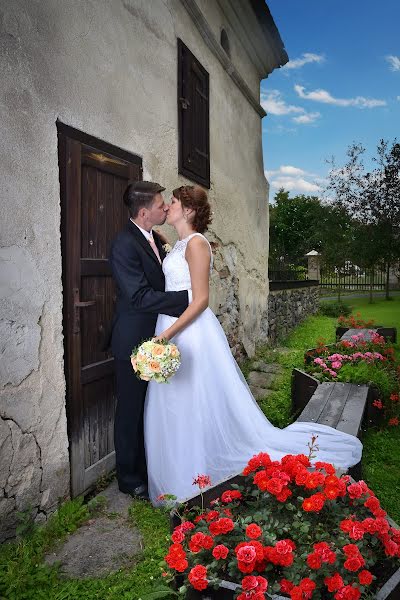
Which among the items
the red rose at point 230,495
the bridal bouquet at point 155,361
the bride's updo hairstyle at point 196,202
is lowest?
the red rose at point 230,495

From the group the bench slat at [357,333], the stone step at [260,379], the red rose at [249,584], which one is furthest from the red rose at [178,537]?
the bench slat at [357,333]

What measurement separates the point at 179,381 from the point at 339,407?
1.72 metres

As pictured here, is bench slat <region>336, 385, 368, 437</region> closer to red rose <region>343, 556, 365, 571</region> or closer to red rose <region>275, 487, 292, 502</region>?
red rose <region>275, 487, 292, 502</region>

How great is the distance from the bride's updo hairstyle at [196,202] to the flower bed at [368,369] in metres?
2.72

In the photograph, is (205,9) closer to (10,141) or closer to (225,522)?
(10,141)

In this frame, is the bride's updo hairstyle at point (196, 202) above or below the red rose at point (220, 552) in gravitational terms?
above

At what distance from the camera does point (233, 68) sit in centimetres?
670

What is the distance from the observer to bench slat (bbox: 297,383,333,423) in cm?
388

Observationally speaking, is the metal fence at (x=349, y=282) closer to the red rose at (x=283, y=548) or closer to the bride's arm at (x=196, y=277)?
the bride's arm at (x=196, y=277)

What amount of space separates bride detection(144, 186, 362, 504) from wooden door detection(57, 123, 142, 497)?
1.51 feet

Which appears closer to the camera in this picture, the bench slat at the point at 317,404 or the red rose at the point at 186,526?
the red rose at the point at 186,526

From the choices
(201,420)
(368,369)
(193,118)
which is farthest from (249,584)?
(193,118)

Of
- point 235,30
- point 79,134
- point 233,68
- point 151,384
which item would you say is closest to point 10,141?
point 79,134

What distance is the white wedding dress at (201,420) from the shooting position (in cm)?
312
